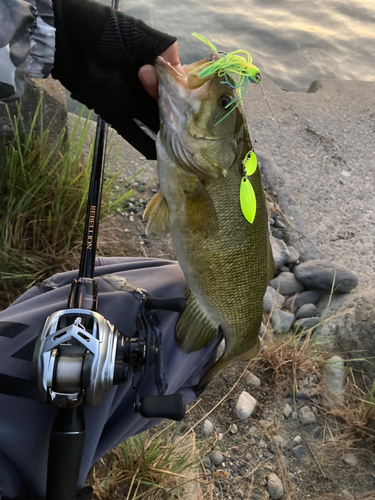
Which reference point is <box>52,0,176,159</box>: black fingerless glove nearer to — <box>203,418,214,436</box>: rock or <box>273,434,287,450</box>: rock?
<box>203,418,214,436</box>: rock

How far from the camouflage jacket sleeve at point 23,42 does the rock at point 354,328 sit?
2.03 metres

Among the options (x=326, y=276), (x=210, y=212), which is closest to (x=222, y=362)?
(x=210, y=212)

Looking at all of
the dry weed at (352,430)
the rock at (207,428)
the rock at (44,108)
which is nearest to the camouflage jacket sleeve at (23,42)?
the rock at (44,108)

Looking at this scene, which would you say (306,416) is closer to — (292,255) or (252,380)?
(252,380)

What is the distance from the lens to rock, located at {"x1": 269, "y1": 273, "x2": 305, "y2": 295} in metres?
3.02

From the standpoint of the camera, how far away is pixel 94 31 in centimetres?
154

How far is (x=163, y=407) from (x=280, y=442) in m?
1.32

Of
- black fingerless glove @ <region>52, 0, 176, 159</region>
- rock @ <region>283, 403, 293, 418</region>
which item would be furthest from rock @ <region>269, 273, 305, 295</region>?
black fingerless glove @ <region>52, 0, 176, 159</region>

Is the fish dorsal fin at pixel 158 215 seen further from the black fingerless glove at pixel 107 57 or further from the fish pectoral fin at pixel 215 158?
the black fingerless glove at pixel 107 57

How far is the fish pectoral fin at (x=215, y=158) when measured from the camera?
55.5 inches

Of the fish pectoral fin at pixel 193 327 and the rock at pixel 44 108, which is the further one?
the rock at pixel 44 108

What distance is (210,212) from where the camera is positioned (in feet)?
4.82

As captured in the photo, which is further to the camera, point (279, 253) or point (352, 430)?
point (279, 253)

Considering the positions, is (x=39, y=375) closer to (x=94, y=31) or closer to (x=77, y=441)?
(x=77, y=441)
